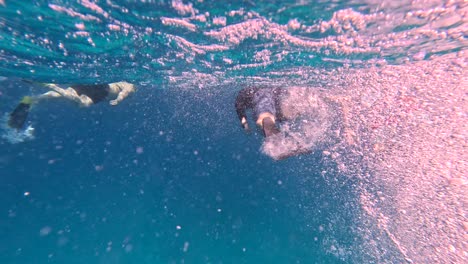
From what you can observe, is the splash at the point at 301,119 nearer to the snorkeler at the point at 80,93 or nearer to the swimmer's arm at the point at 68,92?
the snorkeler at the point at 80,93

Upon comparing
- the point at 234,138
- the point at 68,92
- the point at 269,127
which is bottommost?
the point at 234,138

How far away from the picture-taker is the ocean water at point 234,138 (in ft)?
13.2

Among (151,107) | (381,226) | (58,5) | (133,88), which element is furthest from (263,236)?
(58,5)

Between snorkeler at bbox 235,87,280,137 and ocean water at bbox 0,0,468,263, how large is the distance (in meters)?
0.59

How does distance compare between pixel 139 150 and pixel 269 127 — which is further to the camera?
pixel 139 150

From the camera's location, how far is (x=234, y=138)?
43.5 feet

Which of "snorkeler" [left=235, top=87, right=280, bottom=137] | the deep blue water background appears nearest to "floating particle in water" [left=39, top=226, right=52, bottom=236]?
the deep blue water background

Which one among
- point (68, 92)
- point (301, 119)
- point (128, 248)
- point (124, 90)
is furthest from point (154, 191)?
point (301, 119)

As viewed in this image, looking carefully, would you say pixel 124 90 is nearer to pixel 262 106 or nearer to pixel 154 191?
pixel 262 106

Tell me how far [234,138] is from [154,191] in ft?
24.0

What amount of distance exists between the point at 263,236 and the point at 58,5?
15523 millimetres

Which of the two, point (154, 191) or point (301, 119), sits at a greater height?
point (301, 119)

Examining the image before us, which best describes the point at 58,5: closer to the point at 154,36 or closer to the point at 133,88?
the point at 154,36

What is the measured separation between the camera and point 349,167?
9117mm
